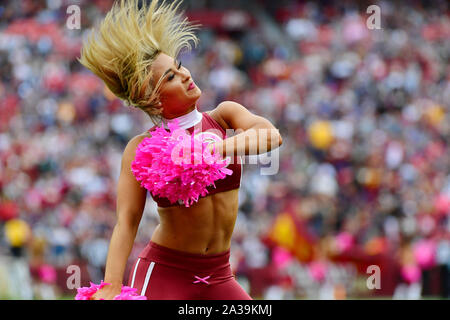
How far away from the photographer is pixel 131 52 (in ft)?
13.8

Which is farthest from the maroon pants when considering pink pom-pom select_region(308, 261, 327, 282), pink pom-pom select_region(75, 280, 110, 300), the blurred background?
pink pom-pom select_region(308, 261, 327, 282)

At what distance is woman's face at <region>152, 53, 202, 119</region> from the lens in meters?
4.22

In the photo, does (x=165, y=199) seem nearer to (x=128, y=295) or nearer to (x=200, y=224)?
(x=200, y=224)

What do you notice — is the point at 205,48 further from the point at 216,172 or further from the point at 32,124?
the point at 216,172

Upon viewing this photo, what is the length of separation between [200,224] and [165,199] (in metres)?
0.22

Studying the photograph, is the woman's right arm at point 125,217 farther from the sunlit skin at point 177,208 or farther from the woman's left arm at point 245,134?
the woman's left arm at point 245,134

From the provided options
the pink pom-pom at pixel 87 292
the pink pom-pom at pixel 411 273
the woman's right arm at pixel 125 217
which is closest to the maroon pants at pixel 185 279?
the woman's right arm at pixel 125 217

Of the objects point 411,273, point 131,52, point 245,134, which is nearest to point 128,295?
point 245,134

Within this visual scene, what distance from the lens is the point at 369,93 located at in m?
14.6

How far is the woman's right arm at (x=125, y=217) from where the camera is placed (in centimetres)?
408

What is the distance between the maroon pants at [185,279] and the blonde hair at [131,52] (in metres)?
0.71

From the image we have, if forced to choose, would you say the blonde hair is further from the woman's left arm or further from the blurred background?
the blurred background

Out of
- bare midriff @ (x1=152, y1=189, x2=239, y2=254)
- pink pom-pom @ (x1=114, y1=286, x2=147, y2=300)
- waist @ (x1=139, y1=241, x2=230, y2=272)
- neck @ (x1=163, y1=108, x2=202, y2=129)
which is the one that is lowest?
pink pom-pom @ (x1=114, y1=286, x2=147, y2=300)
